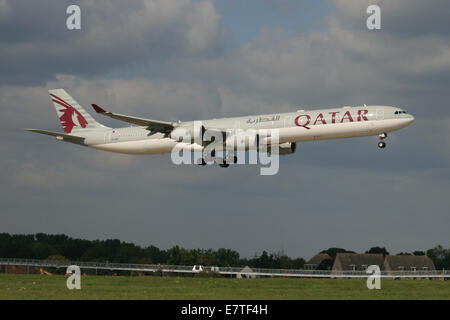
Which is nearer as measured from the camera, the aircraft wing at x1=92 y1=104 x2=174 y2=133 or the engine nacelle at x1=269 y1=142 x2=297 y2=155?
the aircraft wing at x1=92 y1=104 x2=174 y2=133

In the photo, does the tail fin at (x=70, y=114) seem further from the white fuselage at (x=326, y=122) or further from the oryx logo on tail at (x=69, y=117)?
the white fuselage at (x=326, y=122)

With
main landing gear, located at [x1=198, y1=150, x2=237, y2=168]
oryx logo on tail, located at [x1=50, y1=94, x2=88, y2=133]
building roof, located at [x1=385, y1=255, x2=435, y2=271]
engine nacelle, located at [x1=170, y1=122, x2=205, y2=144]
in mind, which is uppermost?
oryx logo on tail, located at [x1=50, y1=94, x2=88, y2=133]

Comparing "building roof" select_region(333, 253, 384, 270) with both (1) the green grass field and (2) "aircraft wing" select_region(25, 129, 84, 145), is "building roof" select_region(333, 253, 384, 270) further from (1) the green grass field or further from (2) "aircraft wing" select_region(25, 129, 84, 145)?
(1) the green grass field

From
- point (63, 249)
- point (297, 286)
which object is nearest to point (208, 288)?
point (297, 286)

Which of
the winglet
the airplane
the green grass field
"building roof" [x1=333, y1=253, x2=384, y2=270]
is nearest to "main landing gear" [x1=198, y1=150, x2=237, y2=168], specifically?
the airplane

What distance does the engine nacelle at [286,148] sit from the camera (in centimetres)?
6912

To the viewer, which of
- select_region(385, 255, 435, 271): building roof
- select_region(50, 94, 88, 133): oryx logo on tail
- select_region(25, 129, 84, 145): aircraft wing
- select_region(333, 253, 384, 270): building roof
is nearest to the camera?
select_region(25, 129, 84, 145): aircraft wing

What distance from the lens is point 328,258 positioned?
516ft

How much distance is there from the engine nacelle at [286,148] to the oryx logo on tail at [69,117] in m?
23.6

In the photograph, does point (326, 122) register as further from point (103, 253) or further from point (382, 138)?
point (103, 253)

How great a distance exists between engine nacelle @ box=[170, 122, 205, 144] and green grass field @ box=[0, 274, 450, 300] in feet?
79.0

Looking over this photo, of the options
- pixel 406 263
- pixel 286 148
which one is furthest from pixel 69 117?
pixel 406 263

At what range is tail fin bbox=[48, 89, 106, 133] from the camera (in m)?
81.2

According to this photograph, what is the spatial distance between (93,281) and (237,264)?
74689mm
